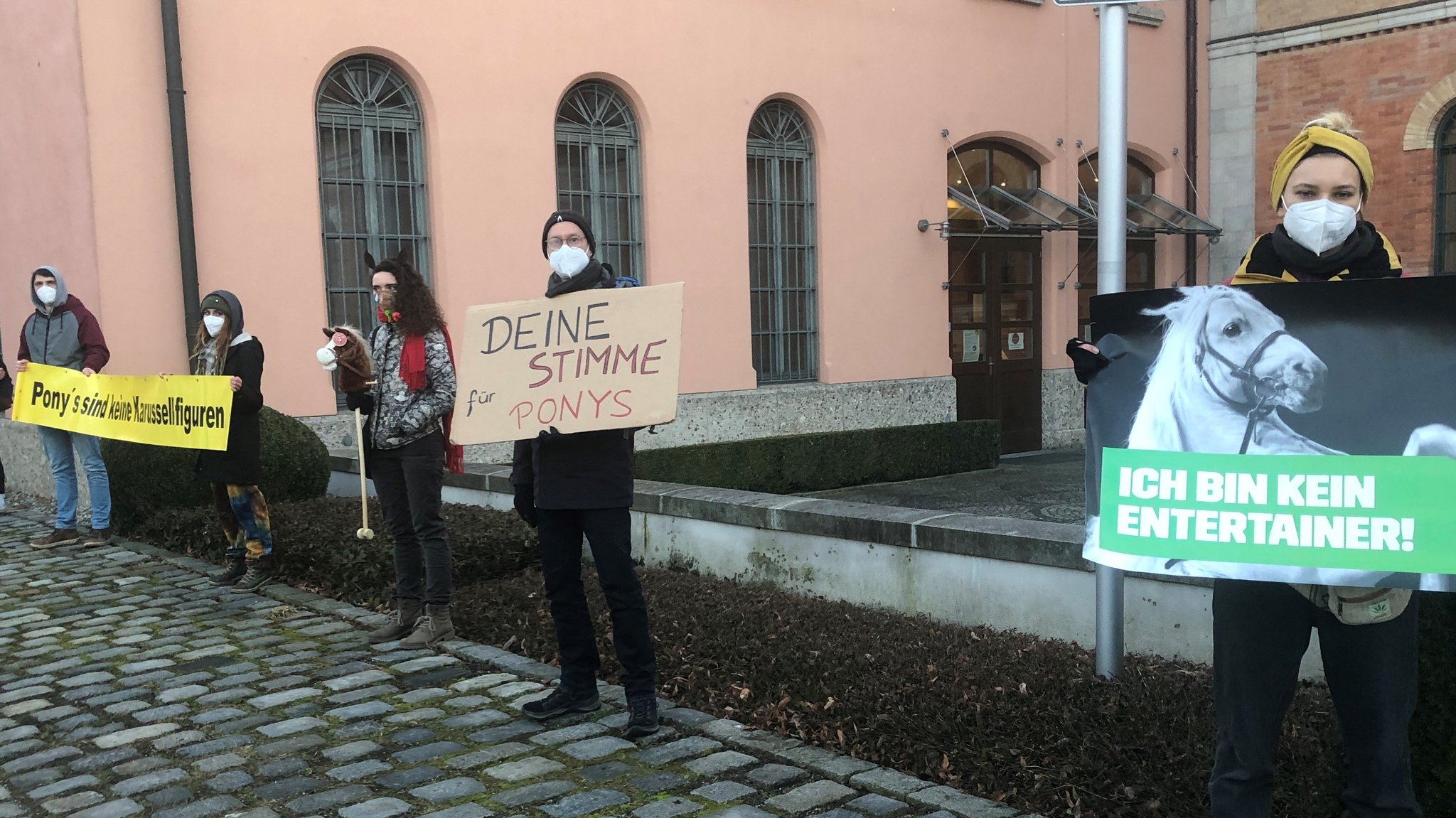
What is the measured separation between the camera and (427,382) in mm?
5887

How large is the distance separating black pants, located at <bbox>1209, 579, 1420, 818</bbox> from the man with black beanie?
2285 mm

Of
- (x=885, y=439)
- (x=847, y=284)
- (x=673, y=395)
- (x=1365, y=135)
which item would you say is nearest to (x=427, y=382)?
(x=673, y=395)

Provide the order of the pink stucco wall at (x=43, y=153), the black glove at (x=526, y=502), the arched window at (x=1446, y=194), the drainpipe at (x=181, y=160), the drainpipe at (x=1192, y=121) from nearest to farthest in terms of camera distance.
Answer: the black glove at (x=526, y=502), the drainpipe at (x=181, y=160), the pink stucco wall at (x=43, y=153), the arched window at (x=1446, y=194), the drainpipe at (x=1192, y=121)

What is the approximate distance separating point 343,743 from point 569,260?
6.47 feet

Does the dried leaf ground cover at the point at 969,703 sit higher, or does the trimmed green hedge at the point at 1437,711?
the trimmed green hedge at the point at 1437,711

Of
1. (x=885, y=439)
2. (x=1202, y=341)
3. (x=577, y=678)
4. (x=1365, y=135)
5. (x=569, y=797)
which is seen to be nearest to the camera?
(x=1202, y=341)

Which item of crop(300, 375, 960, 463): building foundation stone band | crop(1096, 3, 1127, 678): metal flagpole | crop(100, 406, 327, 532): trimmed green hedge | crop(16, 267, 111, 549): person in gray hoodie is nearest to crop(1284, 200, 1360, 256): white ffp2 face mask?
crop(1096, 3, 1127, 678): metal flagpole

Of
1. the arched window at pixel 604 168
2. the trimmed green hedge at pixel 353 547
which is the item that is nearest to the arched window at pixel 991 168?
the arched window at pixel 604 168

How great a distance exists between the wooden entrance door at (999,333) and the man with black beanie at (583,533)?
11.0 meters

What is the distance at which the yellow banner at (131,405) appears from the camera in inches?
292

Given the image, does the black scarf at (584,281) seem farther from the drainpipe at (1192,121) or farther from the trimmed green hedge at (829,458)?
the drainpipe at (1192,121)

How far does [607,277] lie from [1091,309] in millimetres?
2107

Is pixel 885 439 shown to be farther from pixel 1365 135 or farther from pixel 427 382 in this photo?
pixel 1365 135

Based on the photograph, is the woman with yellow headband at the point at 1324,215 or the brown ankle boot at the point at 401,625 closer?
the woman with yellow headband at the point at 1324,215
